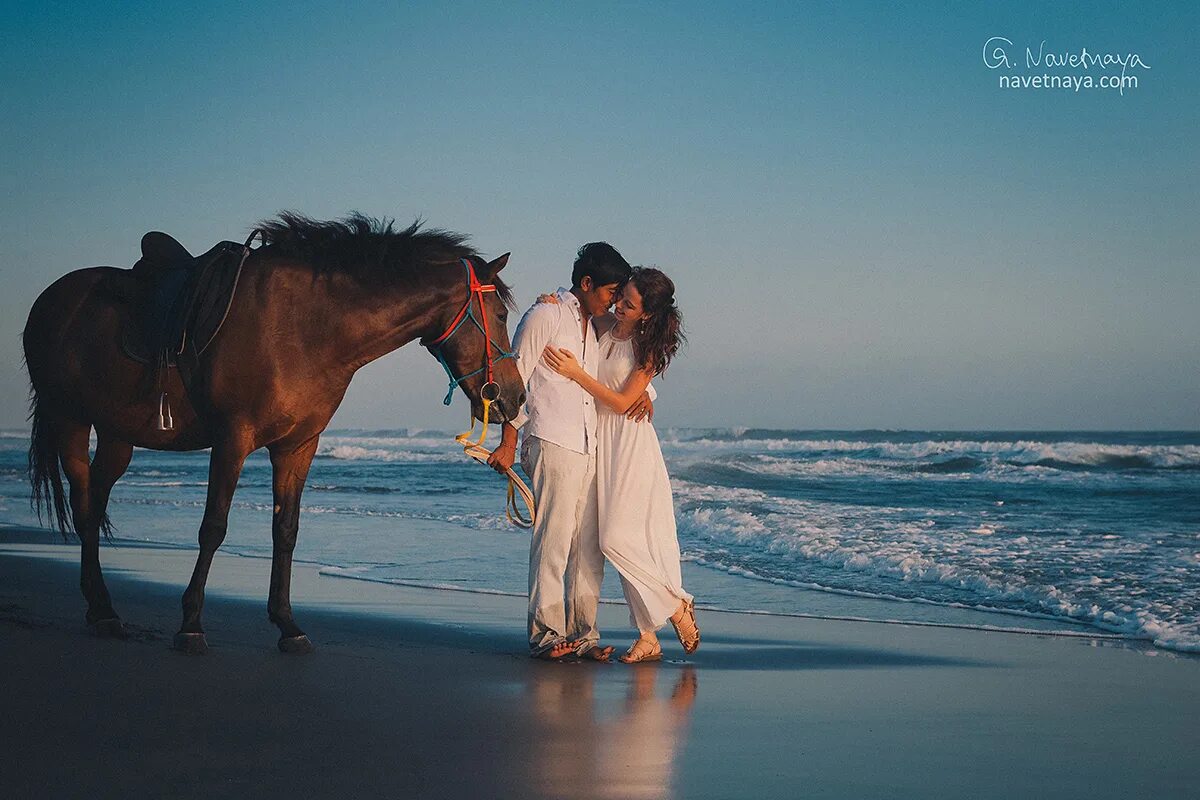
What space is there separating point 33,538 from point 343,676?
8650 mm

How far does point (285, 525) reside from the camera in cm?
507

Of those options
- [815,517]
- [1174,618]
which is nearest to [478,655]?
[1174,618]

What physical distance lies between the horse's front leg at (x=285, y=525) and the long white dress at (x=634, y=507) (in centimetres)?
136

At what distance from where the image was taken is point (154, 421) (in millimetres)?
5059

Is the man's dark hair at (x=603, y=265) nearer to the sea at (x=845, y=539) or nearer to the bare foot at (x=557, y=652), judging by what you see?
the bare foot at (x=557, y=652)

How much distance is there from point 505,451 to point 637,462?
685 mm

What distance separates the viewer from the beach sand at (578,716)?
3.04 meters

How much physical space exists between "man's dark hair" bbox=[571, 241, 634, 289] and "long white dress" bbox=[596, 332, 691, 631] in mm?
353

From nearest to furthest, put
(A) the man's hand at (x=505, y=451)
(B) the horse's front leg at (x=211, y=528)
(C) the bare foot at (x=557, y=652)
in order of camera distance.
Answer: (B) the horse's front leg at (x=211, y=528)
(A) the man's hand at (x=505, y=451)
(C) the bare foot at (x=557, y=652)

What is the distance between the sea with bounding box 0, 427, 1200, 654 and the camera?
24.0 ft

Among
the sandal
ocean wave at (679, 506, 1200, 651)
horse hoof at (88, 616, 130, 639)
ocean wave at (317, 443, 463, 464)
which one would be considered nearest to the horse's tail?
horse hoof at (88, 616, 130, 639)

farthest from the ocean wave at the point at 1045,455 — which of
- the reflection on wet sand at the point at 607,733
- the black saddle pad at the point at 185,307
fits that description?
the black saddle pad at the point at 185,307

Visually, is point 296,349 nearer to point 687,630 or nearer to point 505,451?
point 505,451

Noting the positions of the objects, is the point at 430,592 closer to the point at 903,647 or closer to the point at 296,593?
the point at 296,593
